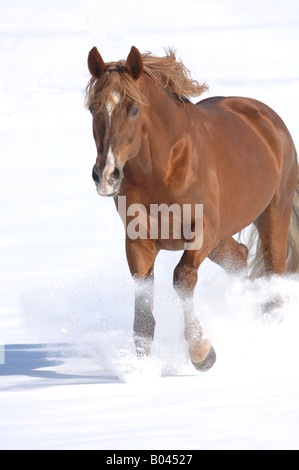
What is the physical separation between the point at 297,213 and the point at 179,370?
2.04 meters

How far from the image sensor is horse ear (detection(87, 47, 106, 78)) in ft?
15.0

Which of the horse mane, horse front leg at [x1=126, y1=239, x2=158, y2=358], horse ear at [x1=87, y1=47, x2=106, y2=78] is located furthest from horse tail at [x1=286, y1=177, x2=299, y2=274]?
horse ear at [x1=87, y1=47, x2=106, y2=78]

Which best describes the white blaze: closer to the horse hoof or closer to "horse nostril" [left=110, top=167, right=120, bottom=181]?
"horse nostril" [left=110, top=167, right=120, bottom=181]

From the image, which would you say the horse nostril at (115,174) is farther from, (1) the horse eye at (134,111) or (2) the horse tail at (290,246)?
(2) the horse tail at (290,246)

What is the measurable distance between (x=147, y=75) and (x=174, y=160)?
0.45 metres

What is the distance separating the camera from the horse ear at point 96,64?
4.56 m

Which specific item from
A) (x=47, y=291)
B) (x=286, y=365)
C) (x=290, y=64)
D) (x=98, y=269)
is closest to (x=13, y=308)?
(x=47, y=291)

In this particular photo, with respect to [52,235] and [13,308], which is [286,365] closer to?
[13,308]

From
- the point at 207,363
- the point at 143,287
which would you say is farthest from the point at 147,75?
the point at 207,363

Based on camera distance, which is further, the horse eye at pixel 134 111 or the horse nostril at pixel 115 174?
the horse eye at pixel 134 111

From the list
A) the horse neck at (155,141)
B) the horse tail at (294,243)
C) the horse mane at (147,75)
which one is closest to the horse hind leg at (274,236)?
the horse tail at (294,243)

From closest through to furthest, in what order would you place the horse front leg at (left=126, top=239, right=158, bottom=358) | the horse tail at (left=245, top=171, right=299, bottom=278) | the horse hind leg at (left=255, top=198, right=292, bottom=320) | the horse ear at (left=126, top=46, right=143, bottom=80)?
the horse ear at (left=126, top=46, right=143, bottom=80) < the horse front leg at (left=126, top=239, right=158, bottom=358) < the horse hind leg at (left=255, top=198, right=292, bottom=320) < the horse tail at (left=245, top=171, right=299, bottom=278)

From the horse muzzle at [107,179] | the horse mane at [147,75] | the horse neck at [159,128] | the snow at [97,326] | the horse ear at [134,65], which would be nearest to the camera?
the snow at [97,326]

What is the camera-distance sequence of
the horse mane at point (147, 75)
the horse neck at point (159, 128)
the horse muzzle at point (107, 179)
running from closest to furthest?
the horse muzzle at point (107, 179) → the horse mane at point (147, 75) → the horse neck at point (159, 128)
